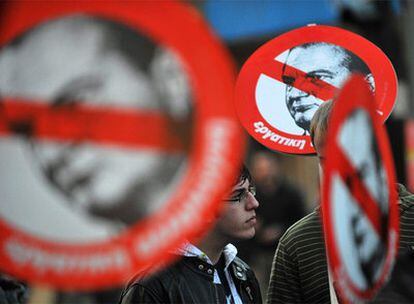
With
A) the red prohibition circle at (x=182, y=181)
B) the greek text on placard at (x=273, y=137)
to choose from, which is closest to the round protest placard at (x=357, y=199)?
the red prohibition circle at (x=182, y=181)

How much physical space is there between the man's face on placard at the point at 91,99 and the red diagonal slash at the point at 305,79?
1.41 metres

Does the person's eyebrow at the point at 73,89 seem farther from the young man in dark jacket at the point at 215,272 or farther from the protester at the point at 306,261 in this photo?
the protester at the point at 306,261

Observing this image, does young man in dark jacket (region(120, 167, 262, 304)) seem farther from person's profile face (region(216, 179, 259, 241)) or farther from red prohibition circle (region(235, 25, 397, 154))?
red prohibition circle (region(235, 25, 397, 154))

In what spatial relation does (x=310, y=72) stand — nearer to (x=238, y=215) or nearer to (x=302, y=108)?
(x=302, y=108)

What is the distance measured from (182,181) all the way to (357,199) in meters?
0.52

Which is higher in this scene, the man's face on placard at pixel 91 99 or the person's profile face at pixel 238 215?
the man's face on placard at pixel 91 99

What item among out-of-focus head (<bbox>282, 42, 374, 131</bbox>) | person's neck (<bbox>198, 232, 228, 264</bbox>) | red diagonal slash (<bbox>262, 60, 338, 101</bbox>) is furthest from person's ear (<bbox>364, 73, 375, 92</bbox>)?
person's neck (<bbox>198, 232, 228, 264</bbox>)

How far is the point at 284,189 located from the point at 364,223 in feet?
23.4

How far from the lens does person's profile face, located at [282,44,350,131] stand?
10.7 feet

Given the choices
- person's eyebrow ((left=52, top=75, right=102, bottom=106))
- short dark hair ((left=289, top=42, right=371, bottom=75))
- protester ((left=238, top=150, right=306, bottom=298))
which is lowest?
protester ((left=238, top=150, right=306, bottom=298))

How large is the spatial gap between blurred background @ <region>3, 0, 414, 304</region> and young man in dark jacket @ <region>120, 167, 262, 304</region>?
A: 47 cm

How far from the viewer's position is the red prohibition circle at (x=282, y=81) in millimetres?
3174

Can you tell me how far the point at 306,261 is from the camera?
314cm

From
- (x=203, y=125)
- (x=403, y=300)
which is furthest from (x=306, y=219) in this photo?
(x=203, y=125)
